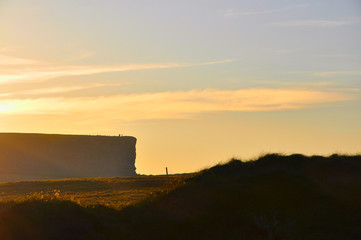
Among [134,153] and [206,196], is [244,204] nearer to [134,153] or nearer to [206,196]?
[206,196]

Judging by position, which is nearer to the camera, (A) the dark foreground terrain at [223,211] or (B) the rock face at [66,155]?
(A) the dark foreground terrain at [223,211]

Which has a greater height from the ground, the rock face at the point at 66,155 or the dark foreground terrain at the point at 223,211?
the rock face at the point at 66,155

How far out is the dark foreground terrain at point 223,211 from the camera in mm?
28703

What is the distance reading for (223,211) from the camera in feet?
99.9

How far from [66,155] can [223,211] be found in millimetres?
121369

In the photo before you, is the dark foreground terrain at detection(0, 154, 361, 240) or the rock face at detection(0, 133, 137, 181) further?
the rock face at detection(0, 133, 137, 181)

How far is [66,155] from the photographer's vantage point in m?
149

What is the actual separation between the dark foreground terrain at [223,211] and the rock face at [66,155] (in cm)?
10794

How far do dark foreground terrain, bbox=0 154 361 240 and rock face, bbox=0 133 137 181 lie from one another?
108 metres

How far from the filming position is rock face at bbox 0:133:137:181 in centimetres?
14388

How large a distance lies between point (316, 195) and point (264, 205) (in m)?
2.76

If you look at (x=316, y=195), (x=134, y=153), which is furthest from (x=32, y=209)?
(x=134, y=153)

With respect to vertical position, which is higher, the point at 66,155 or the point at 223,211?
the point at 66,155

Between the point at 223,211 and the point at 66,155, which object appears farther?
the point at 66,155
